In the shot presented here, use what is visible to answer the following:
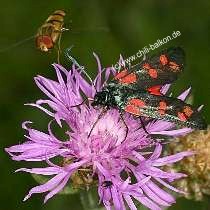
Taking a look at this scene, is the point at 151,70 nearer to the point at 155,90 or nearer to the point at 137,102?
the point at 155,90

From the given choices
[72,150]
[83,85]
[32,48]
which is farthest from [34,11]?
[72,150]

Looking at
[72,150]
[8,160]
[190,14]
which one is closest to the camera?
[72,150]

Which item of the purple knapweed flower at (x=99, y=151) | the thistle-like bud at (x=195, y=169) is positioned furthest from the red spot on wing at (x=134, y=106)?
the thistle-like bud at (x=195, y=169)

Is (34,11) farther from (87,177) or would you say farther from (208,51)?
(87,177)

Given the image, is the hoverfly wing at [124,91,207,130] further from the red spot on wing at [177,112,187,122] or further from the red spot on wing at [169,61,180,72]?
the red spot on wing at [169,61,180,72]

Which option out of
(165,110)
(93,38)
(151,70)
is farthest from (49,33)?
(93,38)

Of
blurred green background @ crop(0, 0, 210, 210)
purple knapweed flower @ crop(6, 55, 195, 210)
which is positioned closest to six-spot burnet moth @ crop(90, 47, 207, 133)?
purple knapweed flower @ crop(6, 55, 195, 210)
